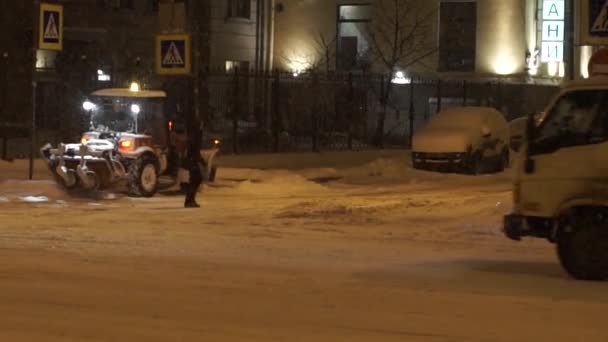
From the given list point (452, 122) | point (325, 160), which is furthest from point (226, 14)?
point (452, 122)

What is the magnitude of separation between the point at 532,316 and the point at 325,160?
22754 mm

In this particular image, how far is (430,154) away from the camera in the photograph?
95.7 feet

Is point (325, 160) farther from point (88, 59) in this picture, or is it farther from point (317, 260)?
point (317, 260)

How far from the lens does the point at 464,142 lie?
28.8 meters

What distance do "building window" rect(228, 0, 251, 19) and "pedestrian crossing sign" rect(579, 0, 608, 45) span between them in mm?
28967

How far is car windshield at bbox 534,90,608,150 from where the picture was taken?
1252cm

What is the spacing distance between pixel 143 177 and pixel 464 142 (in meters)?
9.29

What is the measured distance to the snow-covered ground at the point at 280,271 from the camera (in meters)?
10.1

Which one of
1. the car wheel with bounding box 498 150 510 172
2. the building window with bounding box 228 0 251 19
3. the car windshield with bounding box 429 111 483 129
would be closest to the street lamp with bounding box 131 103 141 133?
the car windshield with bounding box 429 111 483 129

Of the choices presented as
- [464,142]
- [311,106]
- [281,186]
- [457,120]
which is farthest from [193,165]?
[311,106]

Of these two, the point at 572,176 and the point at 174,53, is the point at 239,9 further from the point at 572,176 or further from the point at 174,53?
the point at 572,176

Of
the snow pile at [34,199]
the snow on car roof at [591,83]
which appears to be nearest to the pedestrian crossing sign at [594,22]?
the snow on car roof at [591,83]

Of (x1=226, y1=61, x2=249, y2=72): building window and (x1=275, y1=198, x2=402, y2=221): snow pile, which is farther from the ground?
(x1=226, y1=61, x2=249, y2=72): building window

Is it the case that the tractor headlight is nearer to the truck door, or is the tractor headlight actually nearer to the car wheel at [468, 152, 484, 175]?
the car wheel at [468, 152, 484, 175]
